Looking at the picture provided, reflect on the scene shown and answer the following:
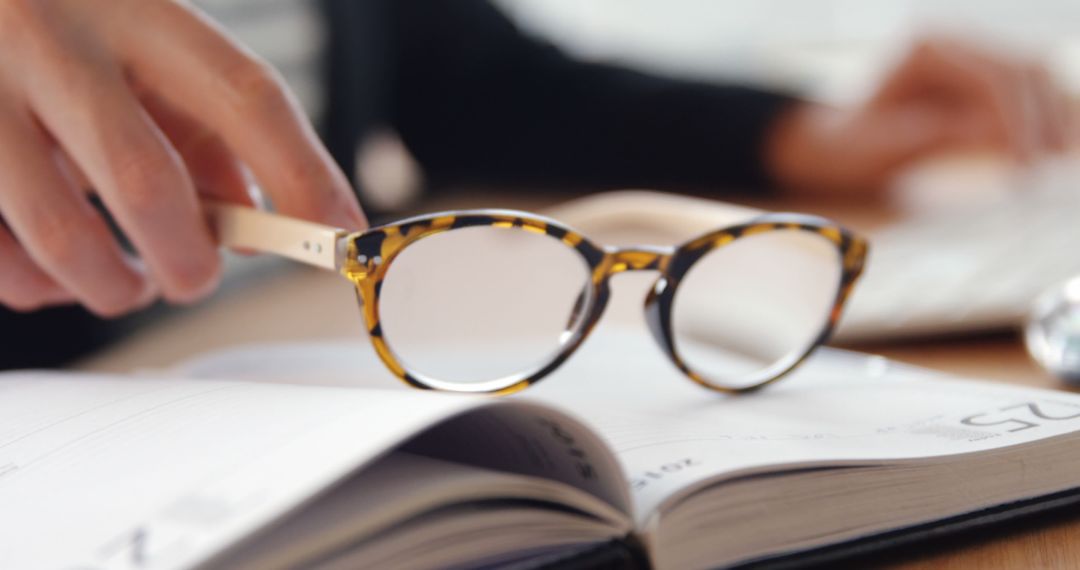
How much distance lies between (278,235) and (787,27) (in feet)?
6.06

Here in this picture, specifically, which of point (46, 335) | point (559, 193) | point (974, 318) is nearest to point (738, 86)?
point (559, 193)

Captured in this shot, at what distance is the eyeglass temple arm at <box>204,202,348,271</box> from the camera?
1.49ft

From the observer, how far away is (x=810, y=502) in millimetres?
356

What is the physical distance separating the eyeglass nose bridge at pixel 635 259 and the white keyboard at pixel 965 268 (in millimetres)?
220

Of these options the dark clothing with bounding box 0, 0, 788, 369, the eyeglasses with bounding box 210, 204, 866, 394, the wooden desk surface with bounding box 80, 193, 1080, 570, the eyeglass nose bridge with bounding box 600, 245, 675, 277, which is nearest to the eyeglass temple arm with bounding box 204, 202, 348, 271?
the eyeglasses with bounding box 210, 204, 866, 394

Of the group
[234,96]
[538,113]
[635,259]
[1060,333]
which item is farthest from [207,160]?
[538,113]

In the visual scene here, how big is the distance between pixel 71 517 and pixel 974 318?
565mm

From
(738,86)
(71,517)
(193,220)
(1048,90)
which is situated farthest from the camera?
(738,86)

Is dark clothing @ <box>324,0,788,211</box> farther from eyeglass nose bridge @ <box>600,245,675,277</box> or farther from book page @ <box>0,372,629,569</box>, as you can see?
book page @ <box>0,372,629,569</box>

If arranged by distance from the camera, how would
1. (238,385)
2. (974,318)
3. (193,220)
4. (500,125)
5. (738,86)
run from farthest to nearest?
(500,125) → (738,86) → (974,318) → (193,220) → (238,385)

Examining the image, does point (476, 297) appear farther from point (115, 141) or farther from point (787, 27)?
point (787, 27)

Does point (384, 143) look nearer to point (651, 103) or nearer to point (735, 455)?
point (651, 103)

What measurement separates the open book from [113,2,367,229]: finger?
0.12 metres

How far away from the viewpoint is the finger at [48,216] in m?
0.48
